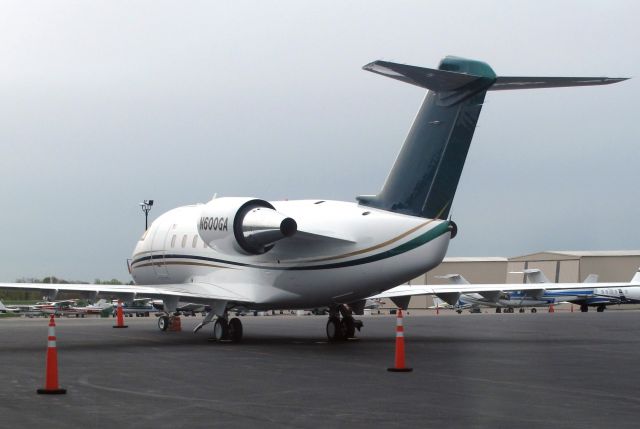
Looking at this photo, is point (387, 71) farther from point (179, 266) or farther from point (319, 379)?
point (179, 266)

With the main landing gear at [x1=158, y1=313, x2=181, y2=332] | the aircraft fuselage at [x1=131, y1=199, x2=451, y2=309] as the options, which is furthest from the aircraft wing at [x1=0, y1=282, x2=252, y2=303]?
the main landing gear at [x1=158, y1=313, x2=181, y2=332]

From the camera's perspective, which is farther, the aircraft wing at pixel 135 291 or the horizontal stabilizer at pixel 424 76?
the aircraft wing at pixel 135 291

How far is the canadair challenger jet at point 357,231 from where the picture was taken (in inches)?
766

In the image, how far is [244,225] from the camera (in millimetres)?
21344

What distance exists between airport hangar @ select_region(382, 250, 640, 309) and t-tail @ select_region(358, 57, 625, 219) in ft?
209

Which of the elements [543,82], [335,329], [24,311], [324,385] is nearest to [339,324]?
[335,329]

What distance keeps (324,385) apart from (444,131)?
8423 millimetres

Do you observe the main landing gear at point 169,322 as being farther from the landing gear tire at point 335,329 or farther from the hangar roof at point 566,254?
the hangar roof at point 566,254

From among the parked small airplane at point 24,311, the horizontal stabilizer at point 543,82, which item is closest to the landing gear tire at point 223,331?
the horizontal stabilizer at point 543,82

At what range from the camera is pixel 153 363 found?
649 inches

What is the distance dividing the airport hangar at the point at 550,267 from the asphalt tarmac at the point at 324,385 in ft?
211

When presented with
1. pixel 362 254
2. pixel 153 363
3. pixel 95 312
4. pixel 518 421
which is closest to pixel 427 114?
pixel 362 254

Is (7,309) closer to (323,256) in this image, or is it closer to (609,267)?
(323,256)

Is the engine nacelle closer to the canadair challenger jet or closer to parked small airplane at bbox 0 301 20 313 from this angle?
the canadair challenger jet
